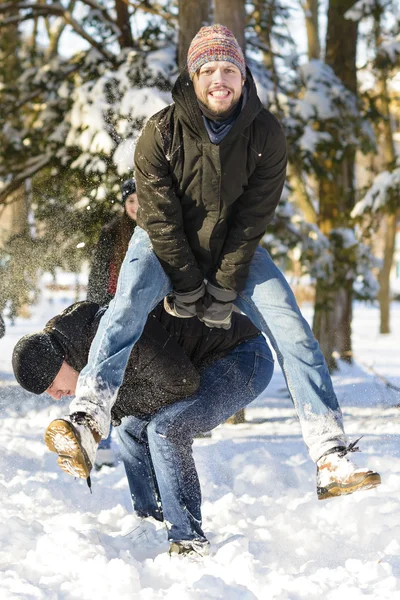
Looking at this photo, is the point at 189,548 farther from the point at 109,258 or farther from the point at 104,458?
the point at 109,258

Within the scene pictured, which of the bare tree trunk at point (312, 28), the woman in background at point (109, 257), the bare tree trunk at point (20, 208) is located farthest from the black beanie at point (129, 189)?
the bare tree trunk at point (312, 28)

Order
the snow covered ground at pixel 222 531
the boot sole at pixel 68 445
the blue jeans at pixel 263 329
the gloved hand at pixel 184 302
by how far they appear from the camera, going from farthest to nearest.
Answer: the gloved hand at pixel 184 302 → the blue jeans at pixel 263 329 → the boot sole at pixel 68 445 → the snow covered ground at pixel 222 531

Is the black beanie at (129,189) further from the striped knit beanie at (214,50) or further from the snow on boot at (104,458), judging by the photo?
the snow on boot at (104,458)

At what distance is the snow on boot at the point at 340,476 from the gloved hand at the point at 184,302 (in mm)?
908

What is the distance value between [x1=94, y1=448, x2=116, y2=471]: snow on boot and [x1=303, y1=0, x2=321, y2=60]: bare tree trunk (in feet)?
27.5

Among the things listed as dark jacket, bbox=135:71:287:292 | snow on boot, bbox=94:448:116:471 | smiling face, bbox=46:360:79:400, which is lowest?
snow on boot, bbox=94:448:116:471

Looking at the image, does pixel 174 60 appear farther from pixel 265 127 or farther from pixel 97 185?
pixel 265 127

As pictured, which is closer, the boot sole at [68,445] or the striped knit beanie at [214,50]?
the boot sole at [68,445]

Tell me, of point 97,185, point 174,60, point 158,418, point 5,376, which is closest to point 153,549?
point 158,418

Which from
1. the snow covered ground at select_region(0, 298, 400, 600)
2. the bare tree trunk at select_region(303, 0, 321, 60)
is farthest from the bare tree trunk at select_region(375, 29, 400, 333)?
the snow covered ground at select_region(0, 298, 400, 600)

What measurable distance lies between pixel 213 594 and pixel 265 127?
1.94 metres

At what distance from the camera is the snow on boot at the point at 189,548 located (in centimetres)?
330

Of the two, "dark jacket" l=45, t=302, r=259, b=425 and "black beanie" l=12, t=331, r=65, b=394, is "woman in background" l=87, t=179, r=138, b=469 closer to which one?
"dark jacket" l=45, t=302, r=259, b=425

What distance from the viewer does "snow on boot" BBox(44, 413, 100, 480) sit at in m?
3.02
